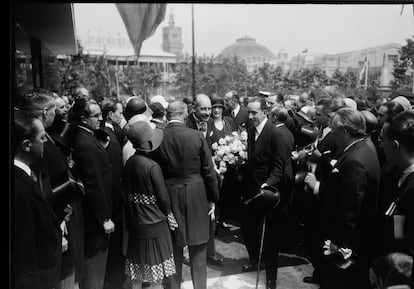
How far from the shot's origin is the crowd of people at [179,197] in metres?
2.15

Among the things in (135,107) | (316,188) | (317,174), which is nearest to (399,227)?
(316,188)

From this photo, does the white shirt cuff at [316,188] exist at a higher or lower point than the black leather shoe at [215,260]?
higher

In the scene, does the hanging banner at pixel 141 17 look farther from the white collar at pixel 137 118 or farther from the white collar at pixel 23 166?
the white collar at pixel 137 118

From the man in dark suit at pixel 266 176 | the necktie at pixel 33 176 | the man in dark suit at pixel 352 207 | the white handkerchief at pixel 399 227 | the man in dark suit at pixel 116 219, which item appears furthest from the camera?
the man in dark suit at pixel 266 176

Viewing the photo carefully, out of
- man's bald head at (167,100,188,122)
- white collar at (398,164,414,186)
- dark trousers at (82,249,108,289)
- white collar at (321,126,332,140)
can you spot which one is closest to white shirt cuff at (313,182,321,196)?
white collar at (321,126,332,140)

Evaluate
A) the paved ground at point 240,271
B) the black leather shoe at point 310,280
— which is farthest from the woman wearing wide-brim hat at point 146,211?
the black leather shoe at point 310,280

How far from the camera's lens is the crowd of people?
2.15 meters

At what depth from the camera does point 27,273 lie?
187cm

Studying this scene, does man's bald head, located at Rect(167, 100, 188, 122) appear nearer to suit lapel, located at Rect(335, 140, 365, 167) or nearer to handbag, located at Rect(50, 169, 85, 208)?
handbag, located at Rect(50, 169, 85, 208)

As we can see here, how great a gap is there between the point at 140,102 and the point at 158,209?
1836 millimetres

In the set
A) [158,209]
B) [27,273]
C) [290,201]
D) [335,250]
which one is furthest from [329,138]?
[27,273]

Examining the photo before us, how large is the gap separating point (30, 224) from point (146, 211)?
4.66 feet

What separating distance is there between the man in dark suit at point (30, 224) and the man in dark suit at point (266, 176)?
7.70 ft

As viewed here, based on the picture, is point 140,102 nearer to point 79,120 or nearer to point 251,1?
point 79,120
